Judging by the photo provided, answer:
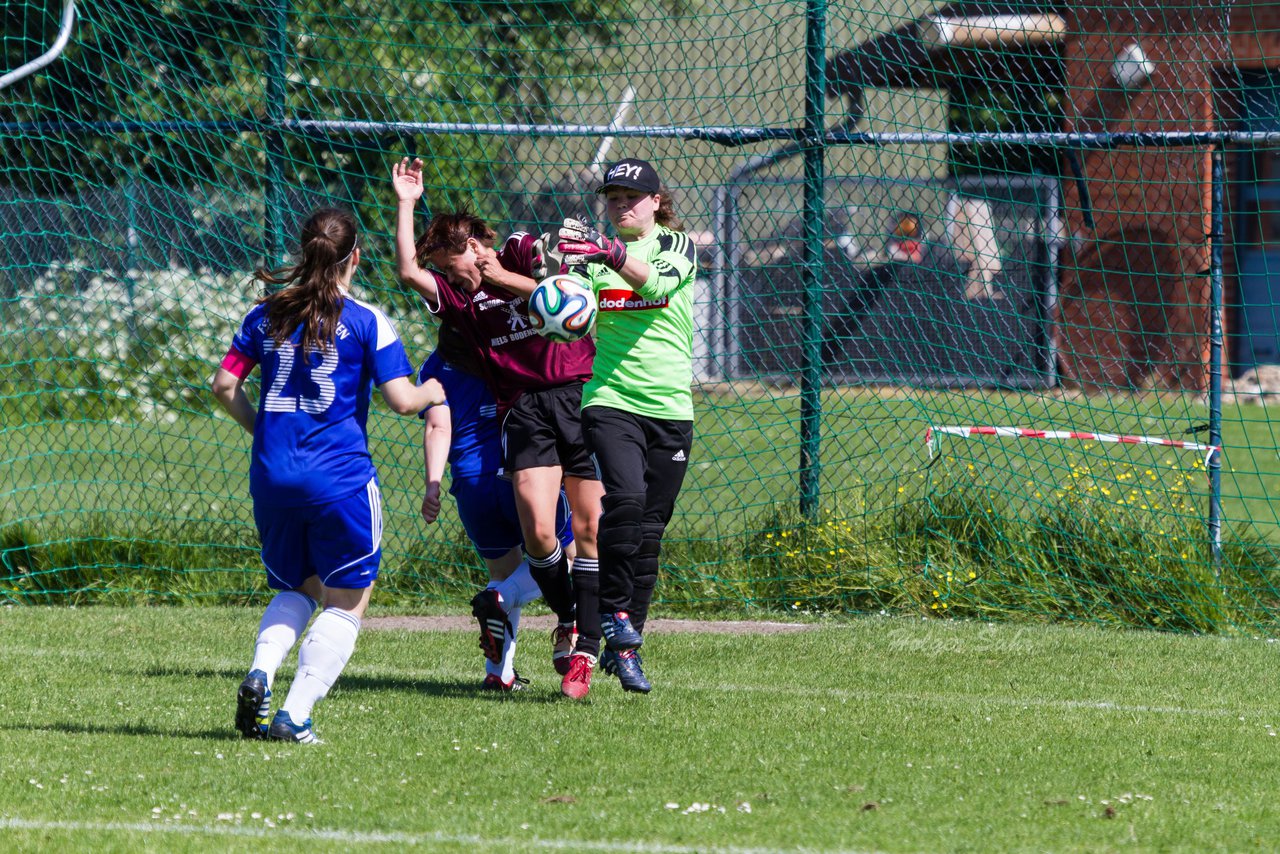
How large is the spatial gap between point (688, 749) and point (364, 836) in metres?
1.34

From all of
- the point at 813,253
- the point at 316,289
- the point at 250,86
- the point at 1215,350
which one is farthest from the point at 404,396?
the point at 250,86

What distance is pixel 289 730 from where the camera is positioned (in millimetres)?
5000

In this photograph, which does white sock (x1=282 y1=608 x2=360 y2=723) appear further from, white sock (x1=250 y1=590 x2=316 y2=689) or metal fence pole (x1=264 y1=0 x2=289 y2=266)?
metal fence pole (x1=264 y1=0 x2=289 y2=266)

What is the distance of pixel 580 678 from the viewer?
19.2 ft

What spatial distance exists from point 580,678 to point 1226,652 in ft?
9.96

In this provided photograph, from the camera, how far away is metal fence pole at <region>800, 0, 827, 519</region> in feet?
26.9

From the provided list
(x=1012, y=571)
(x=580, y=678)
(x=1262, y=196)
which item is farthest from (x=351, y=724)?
(x=1262, y=196)

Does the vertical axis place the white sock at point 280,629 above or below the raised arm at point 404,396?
below

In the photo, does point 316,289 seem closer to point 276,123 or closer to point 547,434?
point 547,434

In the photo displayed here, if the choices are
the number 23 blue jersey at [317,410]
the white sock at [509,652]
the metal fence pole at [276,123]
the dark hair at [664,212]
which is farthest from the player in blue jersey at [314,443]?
the metal fence pole at [276,123]

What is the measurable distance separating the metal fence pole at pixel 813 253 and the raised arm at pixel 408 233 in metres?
2.73

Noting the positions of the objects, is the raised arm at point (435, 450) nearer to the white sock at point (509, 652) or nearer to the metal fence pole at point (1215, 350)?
the white sock at point (509, 652)

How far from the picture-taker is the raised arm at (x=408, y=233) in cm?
597

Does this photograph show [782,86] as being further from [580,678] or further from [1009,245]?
[580,678]
